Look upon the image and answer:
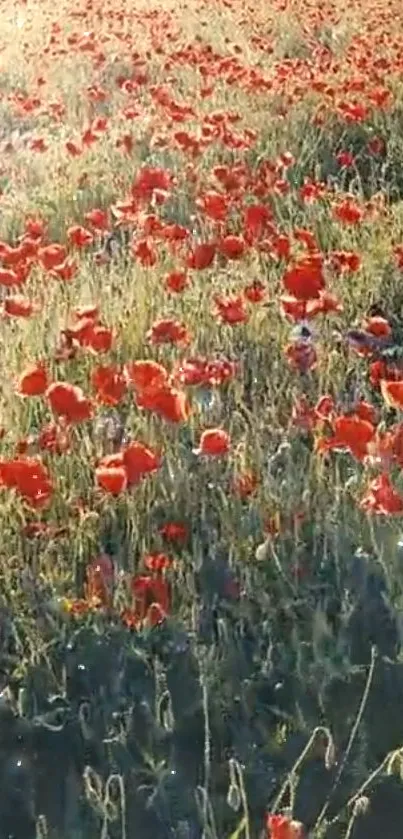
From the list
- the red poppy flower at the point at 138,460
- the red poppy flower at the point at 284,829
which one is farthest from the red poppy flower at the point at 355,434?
the red poppy flower at the point at 284,829

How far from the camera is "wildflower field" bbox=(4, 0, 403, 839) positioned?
Result: 200cm

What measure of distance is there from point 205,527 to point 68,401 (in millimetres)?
314

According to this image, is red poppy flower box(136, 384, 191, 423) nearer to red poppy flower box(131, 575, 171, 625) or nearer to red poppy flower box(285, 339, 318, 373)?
red poppy flower box(131, 575, 171, 625)

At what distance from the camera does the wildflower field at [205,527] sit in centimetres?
200

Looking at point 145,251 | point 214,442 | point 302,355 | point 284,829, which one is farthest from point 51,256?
point 284,829

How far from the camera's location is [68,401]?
96.3 inches

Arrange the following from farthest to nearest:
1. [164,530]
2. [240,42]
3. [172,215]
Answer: [240,42]
[172,215]
[164,530]

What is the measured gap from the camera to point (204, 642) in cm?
225

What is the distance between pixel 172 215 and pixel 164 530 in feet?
7.23

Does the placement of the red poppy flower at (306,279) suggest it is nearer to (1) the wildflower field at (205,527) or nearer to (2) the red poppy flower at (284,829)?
(1) the wildflower field at (205,527)

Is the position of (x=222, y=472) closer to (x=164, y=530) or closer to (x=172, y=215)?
(x=164, y=530)

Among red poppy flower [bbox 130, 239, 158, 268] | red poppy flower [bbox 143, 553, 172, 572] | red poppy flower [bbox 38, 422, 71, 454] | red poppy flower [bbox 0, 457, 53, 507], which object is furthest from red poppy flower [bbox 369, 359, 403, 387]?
red poppy flower [bbox 0, 457, 53, 507]

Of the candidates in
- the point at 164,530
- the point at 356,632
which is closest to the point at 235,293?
the point at 164,530

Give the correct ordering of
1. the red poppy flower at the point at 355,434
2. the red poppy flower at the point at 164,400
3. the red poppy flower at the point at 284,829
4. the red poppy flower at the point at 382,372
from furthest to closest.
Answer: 1. the red poppy flower at the point at 382,372
2. the red poppy flower at the point at 164,400
3. the red poppy flower at the point at 355,434
4. the red poppy flower at the point at 284,829
